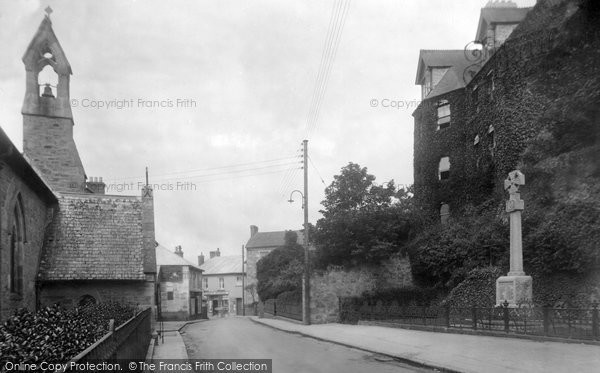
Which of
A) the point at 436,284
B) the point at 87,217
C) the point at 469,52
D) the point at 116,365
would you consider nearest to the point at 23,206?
the point at 87,217

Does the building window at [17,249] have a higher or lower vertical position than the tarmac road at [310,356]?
higher

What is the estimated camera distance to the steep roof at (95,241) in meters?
21.1

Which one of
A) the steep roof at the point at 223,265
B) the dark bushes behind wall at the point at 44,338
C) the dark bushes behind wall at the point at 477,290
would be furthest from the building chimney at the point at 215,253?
the dark bushes behind wall at the point at 44,338

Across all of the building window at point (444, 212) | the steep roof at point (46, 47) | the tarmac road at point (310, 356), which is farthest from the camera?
the building window at point (444, 212)

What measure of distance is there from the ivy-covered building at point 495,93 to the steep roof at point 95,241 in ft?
59.5

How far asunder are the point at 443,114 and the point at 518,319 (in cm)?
2039

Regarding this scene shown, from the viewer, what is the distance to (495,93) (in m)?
27.5

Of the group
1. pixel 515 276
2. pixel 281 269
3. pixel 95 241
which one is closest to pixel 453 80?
pixel 515 276

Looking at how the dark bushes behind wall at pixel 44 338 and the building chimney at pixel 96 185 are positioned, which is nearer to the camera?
the dark bushes behind wall at pixel 44 338

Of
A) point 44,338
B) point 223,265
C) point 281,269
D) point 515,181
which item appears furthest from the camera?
point 223,265

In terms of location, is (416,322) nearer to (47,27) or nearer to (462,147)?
(462,147)

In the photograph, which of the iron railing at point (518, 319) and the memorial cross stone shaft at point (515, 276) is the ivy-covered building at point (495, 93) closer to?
the memorial cross stone shaft at point (515, 276)

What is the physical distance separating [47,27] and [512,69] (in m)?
23.1

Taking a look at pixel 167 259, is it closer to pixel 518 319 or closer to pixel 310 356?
pixel 310 356
